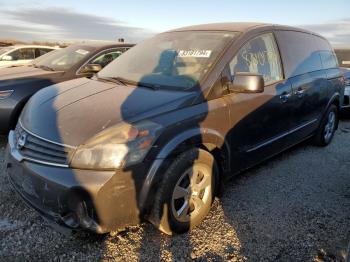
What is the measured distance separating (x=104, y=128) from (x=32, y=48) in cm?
964

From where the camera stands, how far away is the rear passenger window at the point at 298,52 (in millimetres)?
4215

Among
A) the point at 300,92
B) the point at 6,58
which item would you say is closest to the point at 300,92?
the point at 300,92

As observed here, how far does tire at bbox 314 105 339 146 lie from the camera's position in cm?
535

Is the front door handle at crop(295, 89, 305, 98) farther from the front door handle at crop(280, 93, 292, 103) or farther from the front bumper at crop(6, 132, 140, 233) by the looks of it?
the front bumper at crop(6, 132, 140, 233)

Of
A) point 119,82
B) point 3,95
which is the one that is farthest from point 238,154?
point 3,95

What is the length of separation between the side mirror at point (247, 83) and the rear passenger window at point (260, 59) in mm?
194

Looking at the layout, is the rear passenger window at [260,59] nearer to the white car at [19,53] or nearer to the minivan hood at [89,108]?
the minivan hood at [89,108]

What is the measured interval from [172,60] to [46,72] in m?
2.82

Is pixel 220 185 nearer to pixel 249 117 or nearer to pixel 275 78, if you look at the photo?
pixel 249 117

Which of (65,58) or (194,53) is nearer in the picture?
(194,53)

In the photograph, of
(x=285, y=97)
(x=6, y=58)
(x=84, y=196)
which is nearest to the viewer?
(x=84, y=196)

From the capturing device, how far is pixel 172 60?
3.65m

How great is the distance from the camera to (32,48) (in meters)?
→ 11.1

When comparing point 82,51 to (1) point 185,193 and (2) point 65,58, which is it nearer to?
(2) point 65,58
